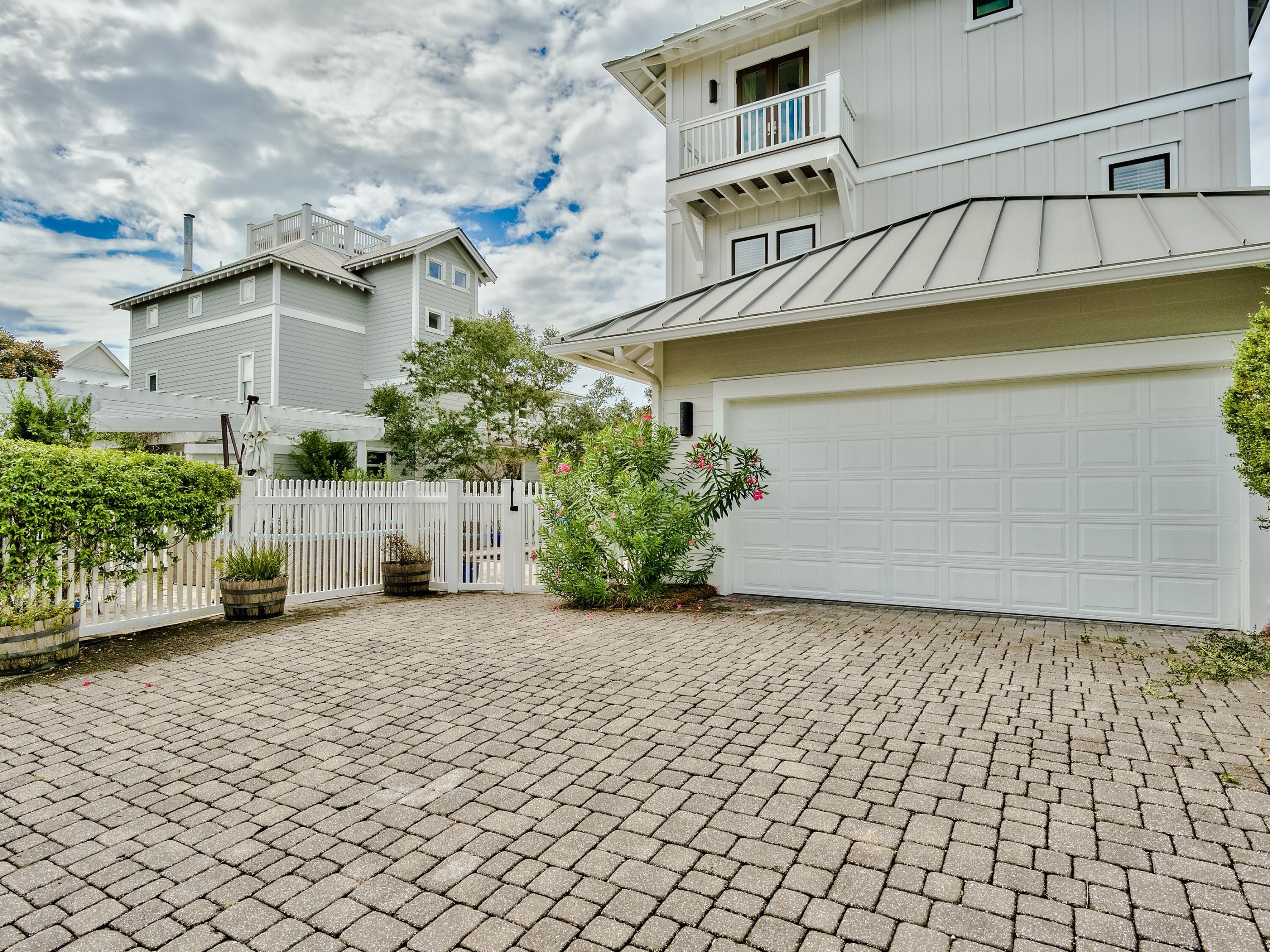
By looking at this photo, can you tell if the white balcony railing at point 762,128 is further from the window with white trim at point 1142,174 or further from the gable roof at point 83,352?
the gable roof at point 83,352

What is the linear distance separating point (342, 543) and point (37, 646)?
3.41 meters

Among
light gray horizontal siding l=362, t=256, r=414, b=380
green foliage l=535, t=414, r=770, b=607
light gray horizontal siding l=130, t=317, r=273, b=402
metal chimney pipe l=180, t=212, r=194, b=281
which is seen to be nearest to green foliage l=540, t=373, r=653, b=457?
light gray horizontal siding l=362, t=256, r=414, b=380

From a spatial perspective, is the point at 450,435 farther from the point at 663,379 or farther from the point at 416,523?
the point at 663,379

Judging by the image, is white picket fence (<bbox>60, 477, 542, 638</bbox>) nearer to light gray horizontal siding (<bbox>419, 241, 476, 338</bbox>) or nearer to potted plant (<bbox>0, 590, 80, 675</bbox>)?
potted plant (<bbox>0, 590, 80, 675</bbox>)

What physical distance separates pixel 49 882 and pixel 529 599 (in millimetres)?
5813

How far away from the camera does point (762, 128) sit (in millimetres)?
10453

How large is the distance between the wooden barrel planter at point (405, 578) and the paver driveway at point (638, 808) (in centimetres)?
336

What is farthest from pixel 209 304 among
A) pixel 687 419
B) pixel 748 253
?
pixel 687 419

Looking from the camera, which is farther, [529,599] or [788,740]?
[529,599]

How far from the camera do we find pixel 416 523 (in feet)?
28.8

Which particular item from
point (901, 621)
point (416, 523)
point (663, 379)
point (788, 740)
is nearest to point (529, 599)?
point (416, 523)

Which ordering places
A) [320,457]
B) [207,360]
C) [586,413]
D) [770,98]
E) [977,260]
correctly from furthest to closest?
1. [207,360]
2. [586,413]
3. [320,457]
4. [770,98]
5. [977,260]

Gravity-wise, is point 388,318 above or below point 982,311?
above

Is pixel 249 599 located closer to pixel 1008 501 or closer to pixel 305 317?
pixel 1008 501
